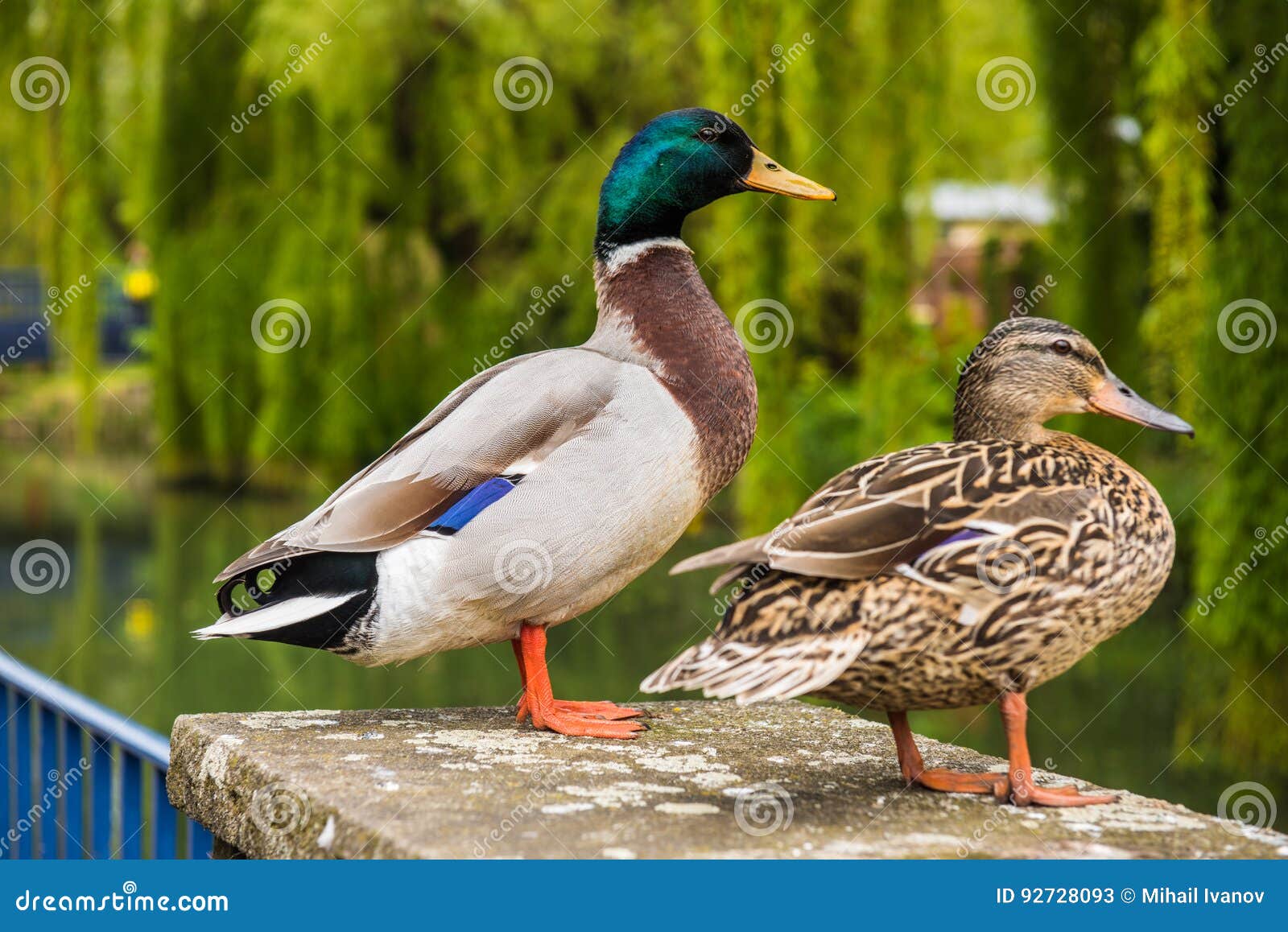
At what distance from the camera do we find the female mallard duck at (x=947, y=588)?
6.95ft

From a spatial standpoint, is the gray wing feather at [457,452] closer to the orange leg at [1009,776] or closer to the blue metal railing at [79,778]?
the blue metal railing at [79,778]

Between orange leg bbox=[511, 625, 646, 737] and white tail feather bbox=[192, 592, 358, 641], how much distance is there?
0.39 m

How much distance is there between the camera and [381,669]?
10195 mm

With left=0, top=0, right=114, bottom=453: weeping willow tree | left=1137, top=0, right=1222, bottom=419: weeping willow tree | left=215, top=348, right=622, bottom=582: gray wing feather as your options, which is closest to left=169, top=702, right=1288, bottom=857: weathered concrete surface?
left=215, top=348, right=622, bottom=582: gray wing feather

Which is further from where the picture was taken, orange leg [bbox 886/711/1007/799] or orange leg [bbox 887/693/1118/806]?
orange leg [bbox 886/711/1007/799]

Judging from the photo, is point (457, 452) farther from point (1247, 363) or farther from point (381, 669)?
point (381, 669)

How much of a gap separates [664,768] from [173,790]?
882 mm

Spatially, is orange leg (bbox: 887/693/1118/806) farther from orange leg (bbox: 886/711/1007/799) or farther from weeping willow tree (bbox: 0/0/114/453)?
weeping willow tree (bbox: 0/0/114/453)

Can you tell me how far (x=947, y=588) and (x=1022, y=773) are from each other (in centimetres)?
35

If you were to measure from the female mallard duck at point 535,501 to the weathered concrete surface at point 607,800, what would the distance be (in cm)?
20

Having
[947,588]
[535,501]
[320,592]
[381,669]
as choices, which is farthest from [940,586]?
[381,669]

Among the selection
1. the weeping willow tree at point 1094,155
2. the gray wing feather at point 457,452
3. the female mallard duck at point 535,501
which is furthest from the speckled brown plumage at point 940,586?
the weeping willow tree at point 1094,155

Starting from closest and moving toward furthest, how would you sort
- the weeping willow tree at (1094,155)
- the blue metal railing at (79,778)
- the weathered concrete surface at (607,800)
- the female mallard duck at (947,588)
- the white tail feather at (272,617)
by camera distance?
1. the weathered concrete surface at (607,800)
2. the female mallard duck at (947,588)
3. the white tail feather at (272,617)
4. the blue metal railing at (79,778)
5. the weeping willow tree at (1094,155)

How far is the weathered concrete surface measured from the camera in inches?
78.0
